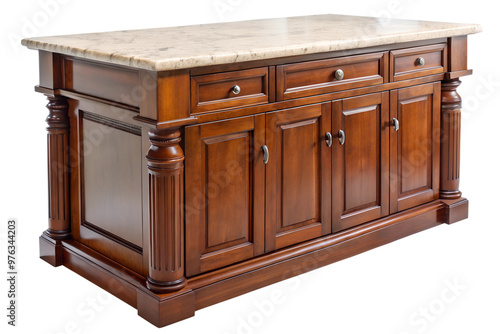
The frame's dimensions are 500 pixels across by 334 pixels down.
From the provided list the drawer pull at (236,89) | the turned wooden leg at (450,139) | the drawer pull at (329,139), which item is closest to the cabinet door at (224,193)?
the drawer pull at (236,89)

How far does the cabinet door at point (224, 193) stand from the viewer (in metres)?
3.64

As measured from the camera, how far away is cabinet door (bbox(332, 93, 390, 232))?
4.17 metres

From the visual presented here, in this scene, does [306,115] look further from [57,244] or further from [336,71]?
[57,244]

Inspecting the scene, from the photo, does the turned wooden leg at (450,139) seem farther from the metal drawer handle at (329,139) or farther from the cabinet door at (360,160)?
the metal drawer handle at (329,139)

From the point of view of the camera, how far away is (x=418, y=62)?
4438 mm

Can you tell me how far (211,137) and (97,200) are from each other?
70 cm

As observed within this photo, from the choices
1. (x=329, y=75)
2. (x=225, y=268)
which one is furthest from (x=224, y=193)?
(x=329, y=75)

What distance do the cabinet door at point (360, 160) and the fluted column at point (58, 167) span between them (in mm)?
1256

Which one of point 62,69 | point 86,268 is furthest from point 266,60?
point 86,268

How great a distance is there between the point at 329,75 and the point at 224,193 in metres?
0.76

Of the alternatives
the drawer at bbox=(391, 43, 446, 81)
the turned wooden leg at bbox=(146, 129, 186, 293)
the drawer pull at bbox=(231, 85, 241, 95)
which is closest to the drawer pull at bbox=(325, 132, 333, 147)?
the drawer at bbox=(391, 43, 446, 81)

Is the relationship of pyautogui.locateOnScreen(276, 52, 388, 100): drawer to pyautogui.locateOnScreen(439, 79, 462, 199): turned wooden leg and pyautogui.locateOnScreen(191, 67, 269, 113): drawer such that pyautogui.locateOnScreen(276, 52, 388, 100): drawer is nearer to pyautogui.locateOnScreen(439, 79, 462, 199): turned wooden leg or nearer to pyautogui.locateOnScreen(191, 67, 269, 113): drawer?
pyautogui.locateOnScreen(191, 67, 269, 113): drawer

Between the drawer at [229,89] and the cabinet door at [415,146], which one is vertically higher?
the drawer at [229,89]

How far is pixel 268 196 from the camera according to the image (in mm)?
3914
